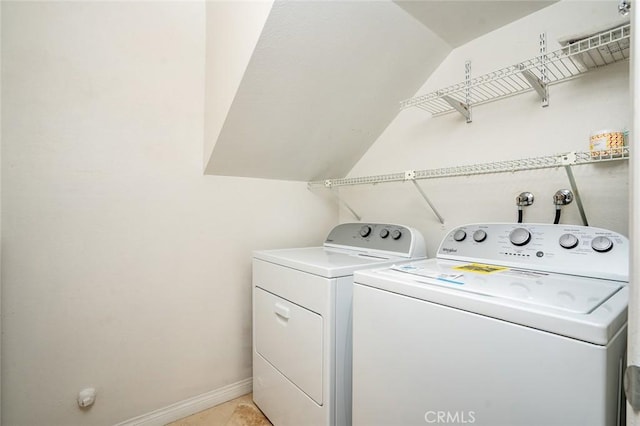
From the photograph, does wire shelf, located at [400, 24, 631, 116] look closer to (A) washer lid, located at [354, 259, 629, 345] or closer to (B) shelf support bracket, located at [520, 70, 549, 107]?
(B) shelf support bracket, located at [520, 70, 549, 107]

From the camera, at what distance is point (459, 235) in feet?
4.49

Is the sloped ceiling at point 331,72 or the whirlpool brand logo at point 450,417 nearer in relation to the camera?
the whirlpool brand logo at point 450,417

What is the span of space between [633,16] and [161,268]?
191 cm

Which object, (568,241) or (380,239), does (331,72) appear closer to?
(380,239)

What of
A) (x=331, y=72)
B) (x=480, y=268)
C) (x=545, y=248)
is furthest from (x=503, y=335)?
(x=331, y=72)

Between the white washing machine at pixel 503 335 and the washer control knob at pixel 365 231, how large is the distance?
21.2 inches

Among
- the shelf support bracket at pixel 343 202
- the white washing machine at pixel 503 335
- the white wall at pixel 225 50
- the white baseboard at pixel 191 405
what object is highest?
the white wall at pixel 225 50

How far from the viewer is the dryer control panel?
965 mm

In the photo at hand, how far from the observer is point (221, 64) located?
157 cm

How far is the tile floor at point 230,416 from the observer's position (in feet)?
5.37

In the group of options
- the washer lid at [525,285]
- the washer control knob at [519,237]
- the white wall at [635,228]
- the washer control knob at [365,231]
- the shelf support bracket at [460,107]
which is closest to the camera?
the white wall at [635,228]

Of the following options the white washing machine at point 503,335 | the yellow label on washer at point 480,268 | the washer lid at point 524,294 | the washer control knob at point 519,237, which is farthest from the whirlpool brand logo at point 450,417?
the washer control knob at point 519,237

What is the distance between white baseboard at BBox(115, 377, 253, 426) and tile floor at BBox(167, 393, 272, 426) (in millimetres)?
26

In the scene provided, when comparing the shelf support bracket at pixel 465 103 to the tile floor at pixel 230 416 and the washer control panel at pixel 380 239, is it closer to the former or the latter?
the washer control panel at pixel 380 239
